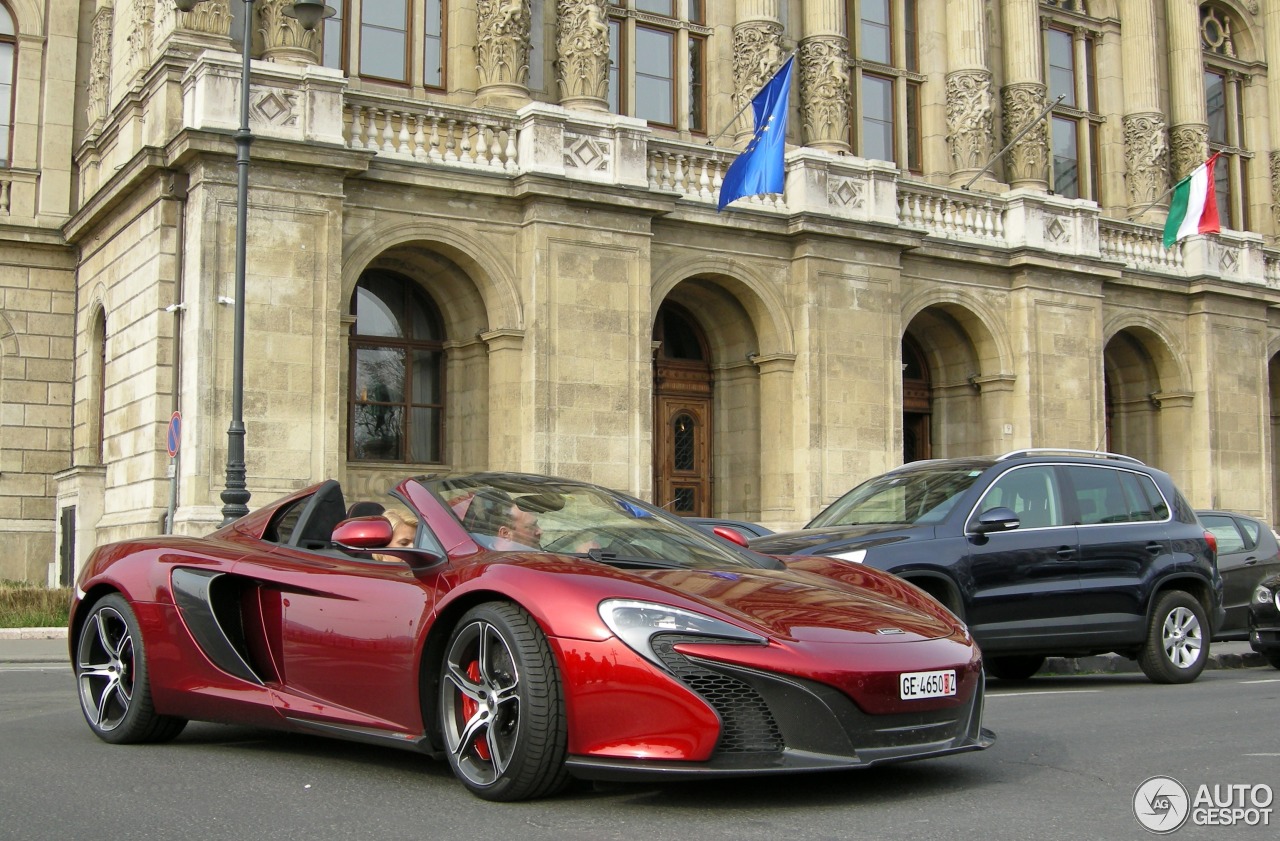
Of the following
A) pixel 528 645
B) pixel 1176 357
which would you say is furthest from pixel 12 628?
pixel 1176 357

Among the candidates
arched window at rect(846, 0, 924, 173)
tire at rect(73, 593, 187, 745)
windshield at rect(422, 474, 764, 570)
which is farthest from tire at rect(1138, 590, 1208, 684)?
arched window at rect(846, 0, 924, 173)

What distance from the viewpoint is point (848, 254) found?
83.1 ft

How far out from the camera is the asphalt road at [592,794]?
500 centimetres

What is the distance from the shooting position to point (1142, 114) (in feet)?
107

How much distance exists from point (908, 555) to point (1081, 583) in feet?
5.48

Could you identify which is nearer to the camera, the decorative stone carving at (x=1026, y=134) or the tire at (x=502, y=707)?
the tire at (x=502, y=707)

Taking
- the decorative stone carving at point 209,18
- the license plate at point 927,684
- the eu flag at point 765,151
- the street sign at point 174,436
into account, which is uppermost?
the decorative stone carving at point 209,18

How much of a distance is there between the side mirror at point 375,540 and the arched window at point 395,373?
56.2 feet

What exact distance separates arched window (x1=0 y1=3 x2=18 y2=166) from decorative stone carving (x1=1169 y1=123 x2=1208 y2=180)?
948 inches

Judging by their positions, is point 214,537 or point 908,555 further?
point 908,555

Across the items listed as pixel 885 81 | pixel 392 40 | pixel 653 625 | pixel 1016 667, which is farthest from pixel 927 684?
pixel 885 81

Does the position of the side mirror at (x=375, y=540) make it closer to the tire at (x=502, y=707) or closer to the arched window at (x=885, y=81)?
the tire at (x=502, y=707)

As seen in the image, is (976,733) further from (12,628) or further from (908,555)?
(12,628)

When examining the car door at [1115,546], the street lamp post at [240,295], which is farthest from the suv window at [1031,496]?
the street lamp post at [240,295]
